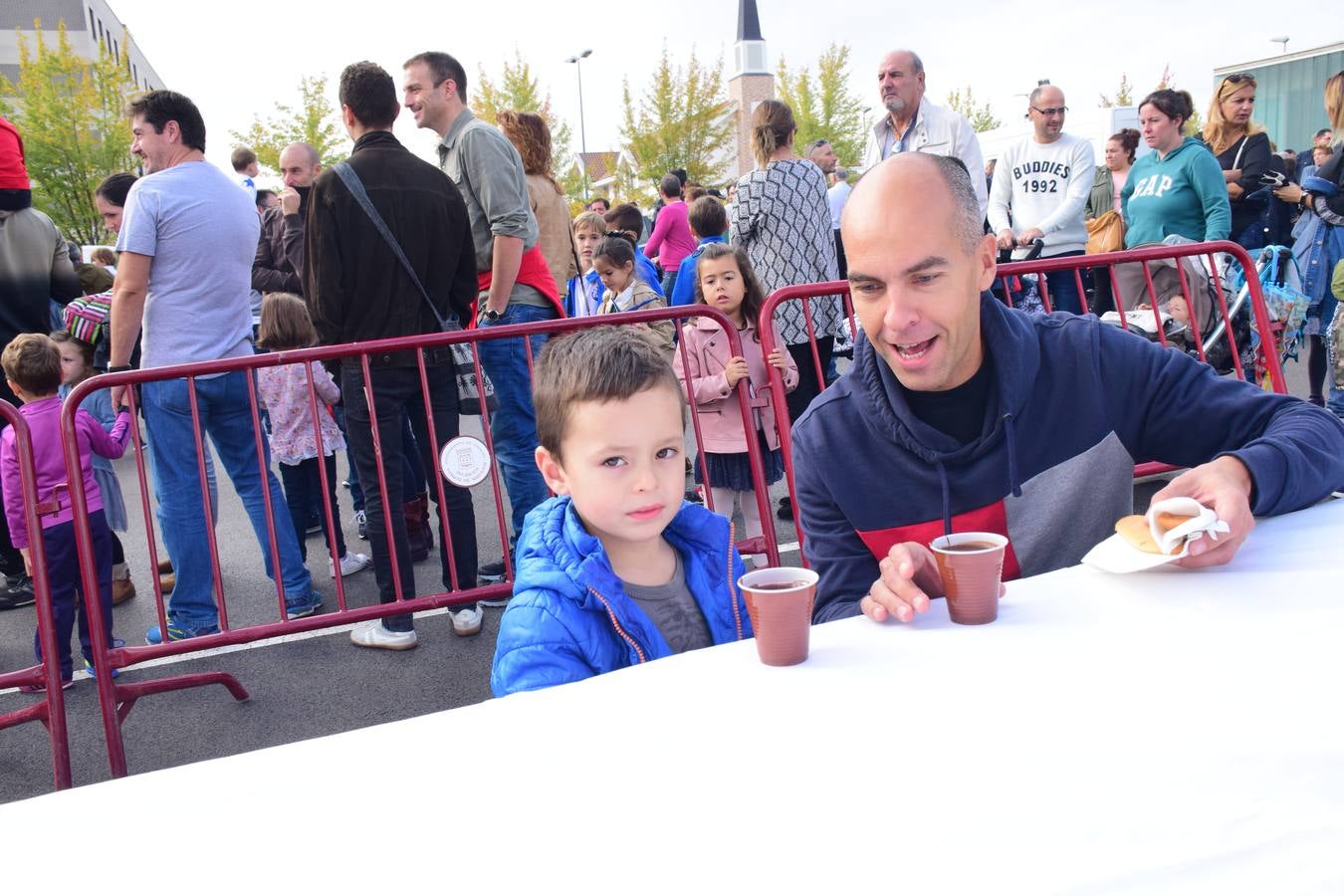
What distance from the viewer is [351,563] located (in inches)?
217

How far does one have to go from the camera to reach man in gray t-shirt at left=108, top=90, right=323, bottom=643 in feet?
13.7

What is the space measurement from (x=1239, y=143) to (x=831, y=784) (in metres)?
8.04

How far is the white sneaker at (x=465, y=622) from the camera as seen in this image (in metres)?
4.41

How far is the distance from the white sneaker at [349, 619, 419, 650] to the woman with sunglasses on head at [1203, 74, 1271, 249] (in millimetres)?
6471

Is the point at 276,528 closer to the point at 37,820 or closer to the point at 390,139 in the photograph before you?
the point at 390,139

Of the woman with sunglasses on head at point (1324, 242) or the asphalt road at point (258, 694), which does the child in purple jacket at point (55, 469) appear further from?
the woman with sunglasses on head at point (1324, 242)

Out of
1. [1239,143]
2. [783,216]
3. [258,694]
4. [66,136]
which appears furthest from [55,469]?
[66,136]

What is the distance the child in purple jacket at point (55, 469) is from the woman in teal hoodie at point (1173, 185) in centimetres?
603

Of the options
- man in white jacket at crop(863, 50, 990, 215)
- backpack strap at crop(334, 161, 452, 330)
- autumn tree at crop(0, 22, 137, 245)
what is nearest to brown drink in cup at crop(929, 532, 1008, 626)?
backpack strap at crop(334, 161, 452, 330)

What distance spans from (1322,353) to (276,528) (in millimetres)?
7049

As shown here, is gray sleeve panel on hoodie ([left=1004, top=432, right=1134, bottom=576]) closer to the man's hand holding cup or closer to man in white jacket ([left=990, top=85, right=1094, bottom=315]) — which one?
the man's hand holding cup

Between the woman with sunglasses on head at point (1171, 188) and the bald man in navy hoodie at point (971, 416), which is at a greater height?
the woman with sunglasses on head at point (1171, 188)

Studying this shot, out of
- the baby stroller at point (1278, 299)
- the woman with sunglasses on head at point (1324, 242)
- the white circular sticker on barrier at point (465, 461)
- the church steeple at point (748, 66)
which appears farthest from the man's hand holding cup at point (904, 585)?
the church steeple at point (748, 66)

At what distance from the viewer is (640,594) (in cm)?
203
